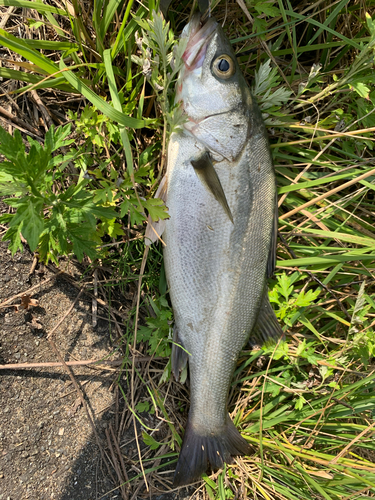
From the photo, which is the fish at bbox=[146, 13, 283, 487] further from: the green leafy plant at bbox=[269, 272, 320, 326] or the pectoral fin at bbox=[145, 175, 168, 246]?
the green leafy plant at bbox=[269, 272, 320, 326]

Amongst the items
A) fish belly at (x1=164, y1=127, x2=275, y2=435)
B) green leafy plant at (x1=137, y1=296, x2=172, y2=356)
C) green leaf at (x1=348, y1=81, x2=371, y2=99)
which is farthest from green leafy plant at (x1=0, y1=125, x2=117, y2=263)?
green leaf at (x1=348, y1=81, x2=371, y2=99)

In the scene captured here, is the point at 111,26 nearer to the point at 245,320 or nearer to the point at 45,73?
the point at 45,73

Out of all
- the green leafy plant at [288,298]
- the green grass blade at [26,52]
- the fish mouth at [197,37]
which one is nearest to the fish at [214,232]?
the fish mouth at [197,37]

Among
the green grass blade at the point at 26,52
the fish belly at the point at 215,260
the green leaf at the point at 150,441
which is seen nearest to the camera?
the green grass blade at the point at 26,52

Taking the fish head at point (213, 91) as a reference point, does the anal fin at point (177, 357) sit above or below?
below

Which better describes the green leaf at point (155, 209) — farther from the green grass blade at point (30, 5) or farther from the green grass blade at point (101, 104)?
the green grass blade at point (30, 5)

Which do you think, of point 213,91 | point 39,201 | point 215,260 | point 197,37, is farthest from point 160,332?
point 197,37

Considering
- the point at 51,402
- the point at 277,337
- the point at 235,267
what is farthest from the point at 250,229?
the point at 51,402
